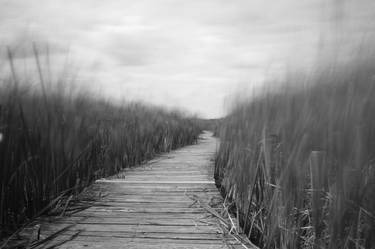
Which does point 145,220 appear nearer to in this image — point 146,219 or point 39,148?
point 146,219

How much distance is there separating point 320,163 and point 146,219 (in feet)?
3.40

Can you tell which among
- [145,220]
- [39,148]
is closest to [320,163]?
[145,220]

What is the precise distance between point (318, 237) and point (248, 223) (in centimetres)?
67

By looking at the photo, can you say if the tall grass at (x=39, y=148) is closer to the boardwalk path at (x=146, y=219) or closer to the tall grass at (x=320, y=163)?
the boardwalk path at (x=146, y=219)

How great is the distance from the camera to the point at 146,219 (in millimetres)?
1862

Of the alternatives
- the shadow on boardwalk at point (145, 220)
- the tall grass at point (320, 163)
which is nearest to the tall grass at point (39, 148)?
the shadow on boardwalk at point (145, 220)

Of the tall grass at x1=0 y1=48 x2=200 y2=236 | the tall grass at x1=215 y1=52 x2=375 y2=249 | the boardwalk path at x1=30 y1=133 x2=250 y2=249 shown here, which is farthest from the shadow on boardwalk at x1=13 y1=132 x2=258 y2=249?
the tall grass at x1=215 y1=52 x2=375 y2=249

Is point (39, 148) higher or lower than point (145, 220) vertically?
higher

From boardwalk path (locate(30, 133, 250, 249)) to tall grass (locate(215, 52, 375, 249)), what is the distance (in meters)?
0.28

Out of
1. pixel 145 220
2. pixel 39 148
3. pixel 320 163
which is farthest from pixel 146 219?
pixel 320 163

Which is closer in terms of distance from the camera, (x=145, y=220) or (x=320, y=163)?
(x=320, y=163)

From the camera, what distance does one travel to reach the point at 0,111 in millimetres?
1528

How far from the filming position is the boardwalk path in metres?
1.52

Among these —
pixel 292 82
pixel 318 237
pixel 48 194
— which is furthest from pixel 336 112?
pixel 48 194
